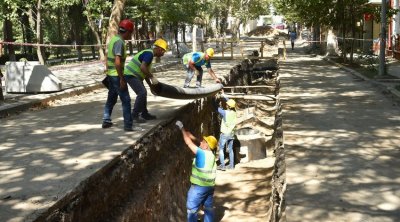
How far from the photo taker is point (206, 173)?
691 centimetres

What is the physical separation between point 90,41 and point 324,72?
1378 inches

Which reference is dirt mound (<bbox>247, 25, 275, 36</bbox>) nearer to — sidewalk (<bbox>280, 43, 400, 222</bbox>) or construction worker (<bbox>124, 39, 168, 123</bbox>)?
sidewalk (<bbox>280, 43, 400, 222</bbox>)

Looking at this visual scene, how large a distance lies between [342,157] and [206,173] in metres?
2.09

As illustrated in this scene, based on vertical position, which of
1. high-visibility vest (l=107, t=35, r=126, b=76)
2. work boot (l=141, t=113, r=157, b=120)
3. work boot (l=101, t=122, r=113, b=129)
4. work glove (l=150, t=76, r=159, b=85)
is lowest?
work boot (l=101, t=122, r=113, b=129)

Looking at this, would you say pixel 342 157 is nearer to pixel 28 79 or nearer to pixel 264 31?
pixel 28 79

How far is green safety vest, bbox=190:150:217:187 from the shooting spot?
6789 mm

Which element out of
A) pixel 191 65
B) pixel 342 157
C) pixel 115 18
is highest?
pixel 115 18

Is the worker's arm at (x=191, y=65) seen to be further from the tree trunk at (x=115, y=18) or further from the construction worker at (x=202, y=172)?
the construction worker at (x=202, y=172)

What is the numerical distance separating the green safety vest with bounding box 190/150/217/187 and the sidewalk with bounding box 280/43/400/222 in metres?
1.12

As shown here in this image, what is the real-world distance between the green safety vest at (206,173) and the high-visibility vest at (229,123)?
4.36 metres

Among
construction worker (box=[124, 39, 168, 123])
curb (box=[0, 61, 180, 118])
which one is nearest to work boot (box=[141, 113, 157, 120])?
construction worker (box=[124, 39, 168, 123])

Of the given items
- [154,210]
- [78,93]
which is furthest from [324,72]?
[154,210]

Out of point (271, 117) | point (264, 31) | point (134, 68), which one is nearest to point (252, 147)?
point (271, 117)

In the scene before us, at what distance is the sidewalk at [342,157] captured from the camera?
5.07 metres
